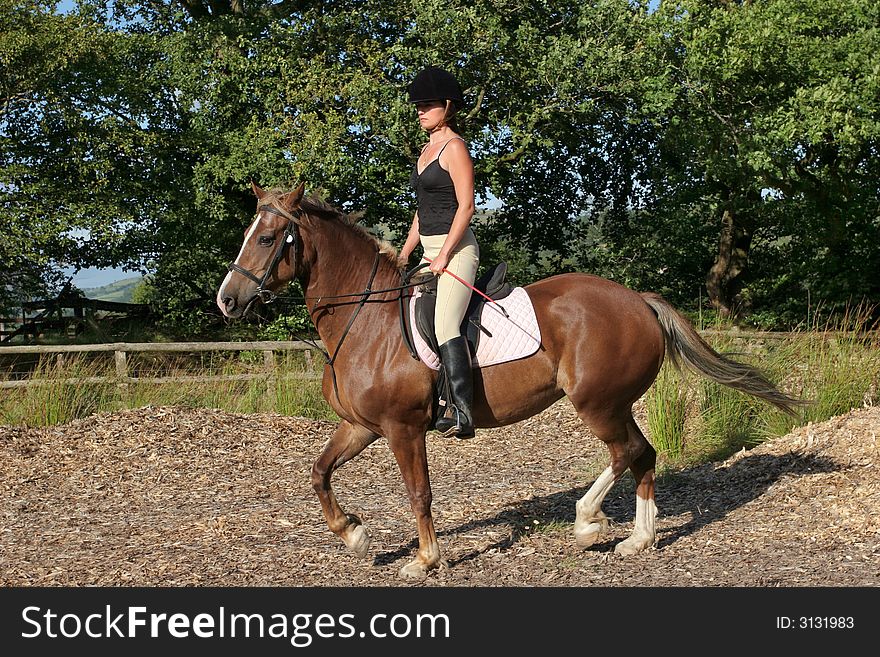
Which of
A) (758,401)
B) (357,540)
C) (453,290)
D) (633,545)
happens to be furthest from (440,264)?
(758,401)

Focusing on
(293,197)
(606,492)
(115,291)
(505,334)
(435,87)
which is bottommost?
(115,291)

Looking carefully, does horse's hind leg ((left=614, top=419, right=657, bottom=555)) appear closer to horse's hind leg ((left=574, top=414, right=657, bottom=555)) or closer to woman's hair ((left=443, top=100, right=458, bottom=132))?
horse's hind leg ((left=574, top=414, right=657, bottom=555))

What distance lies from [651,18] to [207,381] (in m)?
10.7

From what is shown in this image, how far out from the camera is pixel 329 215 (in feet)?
18.1

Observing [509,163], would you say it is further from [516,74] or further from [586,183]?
[586,183]

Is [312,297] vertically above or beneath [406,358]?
above

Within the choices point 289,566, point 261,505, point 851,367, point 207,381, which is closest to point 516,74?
point 207,381

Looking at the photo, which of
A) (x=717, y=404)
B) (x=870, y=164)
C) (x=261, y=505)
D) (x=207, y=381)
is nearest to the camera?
(x=261, y=505)

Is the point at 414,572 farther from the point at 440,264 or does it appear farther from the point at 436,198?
the point at 436,198

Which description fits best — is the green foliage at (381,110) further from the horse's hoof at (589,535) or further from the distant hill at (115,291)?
the horse's hoof at (589,535)

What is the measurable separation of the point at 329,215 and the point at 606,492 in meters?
2.51

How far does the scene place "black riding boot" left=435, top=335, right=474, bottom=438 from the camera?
5223mm

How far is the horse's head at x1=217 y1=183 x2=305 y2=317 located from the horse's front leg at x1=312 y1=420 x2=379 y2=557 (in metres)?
1.04

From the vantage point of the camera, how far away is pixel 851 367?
8867 mm
